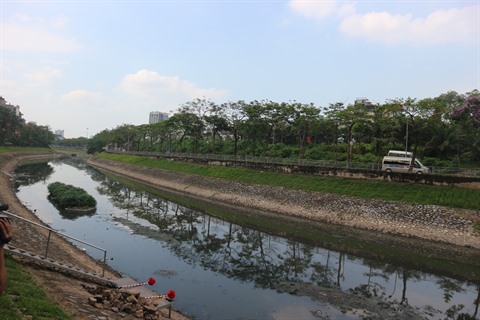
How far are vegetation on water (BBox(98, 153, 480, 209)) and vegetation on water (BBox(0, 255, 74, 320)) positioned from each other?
3107cm

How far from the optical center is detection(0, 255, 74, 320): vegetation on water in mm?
7982

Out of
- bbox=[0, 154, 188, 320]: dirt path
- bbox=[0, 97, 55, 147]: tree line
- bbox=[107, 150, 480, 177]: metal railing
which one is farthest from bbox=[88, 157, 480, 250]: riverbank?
bbox=[0, 97, 55, 147]: tree line

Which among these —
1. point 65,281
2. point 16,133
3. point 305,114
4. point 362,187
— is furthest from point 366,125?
point 16,133

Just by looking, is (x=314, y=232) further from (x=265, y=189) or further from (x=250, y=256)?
(x=265, y=189)

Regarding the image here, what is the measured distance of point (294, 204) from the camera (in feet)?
128

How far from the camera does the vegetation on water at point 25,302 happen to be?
798 centimetres

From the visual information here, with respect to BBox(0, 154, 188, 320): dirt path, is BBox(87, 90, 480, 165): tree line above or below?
above

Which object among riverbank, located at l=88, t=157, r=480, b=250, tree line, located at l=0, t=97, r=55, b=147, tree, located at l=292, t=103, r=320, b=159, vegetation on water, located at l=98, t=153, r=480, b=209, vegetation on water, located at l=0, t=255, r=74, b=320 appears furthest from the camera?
tree line, located at l=0, t=97, r=55, b=147

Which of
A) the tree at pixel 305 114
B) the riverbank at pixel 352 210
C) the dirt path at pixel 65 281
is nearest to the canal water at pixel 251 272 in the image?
the dirt path at pixel 65 281

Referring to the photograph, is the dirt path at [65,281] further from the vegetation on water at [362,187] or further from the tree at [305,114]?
the tree at [305,114]

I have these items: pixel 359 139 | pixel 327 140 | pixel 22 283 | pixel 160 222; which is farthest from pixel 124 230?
pixel 327 140

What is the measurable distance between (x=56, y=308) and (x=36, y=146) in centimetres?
13919

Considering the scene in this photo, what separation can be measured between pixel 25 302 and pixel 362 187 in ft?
112

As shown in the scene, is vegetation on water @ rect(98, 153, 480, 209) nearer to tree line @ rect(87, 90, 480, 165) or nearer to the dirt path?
tree line @ rect(87, 90, 480, 165)
